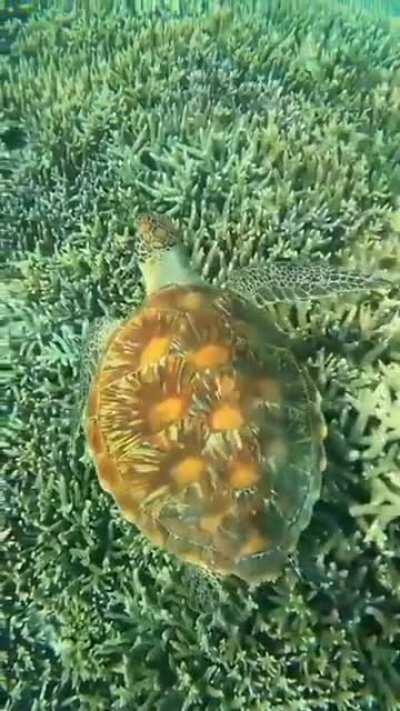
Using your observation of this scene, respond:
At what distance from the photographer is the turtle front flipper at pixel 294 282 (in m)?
1.94

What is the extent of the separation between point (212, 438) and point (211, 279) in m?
0.73

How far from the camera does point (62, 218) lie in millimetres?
2662

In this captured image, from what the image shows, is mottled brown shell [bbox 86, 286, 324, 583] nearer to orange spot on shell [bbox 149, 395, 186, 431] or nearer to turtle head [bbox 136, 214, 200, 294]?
orange spot on shell [bbox 149, 395, 186, 431]

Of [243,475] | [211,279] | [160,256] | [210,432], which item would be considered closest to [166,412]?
[210,432]

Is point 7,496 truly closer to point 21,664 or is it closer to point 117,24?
point 21,664

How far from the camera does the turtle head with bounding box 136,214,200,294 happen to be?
83.4 inches

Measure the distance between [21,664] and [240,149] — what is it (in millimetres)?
1640

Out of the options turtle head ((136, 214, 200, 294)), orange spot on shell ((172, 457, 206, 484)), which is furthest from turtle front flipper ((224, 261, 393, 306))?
orange spot on shell ((172, 457, 206, 484))

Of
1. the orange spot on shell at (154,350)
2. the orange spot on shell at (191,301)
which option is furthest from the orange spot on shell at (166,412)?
the orange spot on shell at (191,301)

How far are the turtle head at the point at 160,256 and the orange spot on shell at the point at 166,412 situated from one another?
0.44 metres

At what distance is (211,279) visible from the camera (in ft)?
7.65

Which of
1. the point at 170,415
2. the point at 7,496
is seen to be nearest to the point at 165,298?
the point at 170,415

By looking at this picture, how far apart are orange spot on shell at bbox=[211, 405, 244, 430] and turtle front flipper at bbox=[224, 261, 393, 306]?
0.35 m

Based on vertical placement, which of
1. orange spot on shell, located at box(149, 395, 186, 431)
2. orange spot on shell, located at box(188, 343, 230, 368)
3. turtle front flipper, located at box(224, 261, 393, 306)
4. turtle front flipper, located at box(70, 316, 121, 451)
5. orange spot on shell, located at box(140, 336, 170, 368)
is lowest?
turtle front flipper, located at box(70, 316, 121, 451)
